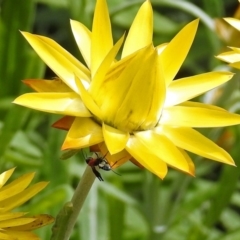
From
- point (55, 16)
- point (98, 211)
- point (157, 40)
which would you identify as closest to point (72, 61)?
point (98, 211)

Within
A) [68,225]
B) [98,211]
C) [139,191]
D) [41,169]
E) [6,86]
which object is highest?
[68,225]

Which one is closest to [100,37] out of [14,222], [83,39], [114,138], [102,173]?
[83,39]

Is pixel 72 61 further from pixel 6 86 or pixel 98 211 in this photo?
pixel 98 211

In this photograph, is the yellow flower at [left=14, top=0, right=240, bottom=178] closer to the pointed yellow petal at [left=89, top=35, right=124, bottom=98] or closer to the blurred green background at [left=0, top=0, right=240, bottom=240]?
the pointed yellow petal at [left=89, top=35, right=124, bottom=98]

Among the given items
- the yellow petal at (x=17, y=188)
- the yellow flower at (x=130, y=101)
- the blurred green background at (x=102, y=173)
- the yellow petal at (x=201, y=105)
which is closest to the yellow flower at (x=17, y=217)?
the yellow petal at (x=17, y=188)

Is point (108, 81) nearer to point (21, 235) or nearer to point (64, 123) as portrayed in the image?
point (64, 123)

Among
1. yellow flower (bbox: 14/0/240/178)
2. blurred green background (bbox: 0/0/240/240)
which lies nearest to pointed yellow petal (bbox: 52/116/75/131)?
yellow flower (bbox: 14/0/240/178)

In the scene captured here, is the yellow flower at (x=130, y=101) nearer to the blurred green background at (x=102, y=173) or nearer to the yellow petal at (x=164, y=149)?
the yellow petal at (x=164, y=149)
